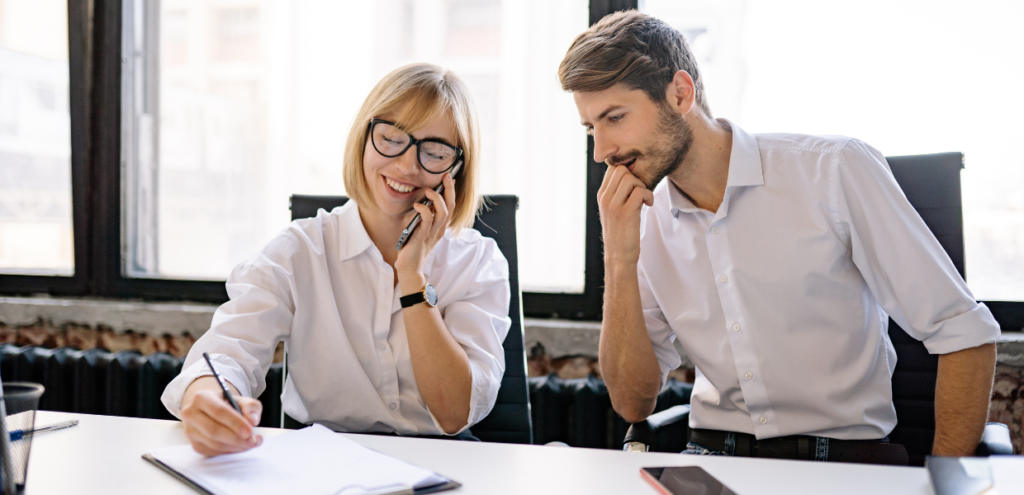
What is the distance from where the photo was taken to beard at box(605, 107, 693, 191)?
1373 mm

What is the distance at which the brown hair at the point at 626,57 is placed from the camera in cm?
134

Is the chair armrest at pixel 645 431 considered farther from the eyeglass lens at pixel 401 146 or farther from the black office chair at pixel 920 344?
the eyeglass lens at pixel 401 146

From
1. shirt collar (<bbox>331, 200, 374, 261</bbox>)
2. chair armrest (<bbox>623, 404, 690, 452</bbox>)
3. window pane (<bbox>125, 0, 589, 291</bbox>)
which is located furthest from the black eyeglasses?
chair armrest (<bbox>623, 404, 690, 452</bbox>)

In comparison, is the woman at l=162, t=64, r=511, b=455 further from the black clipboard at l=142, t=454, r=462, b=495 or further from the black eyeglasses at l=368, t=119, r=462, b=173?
the black clipboard at l=142, t=454, r=462, b=495

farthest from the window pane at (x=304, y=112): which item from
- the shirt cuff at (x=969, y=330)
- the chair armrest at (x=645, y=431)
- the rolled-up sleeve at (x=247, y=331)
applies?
the shirt cuff at (x=969, y=330)

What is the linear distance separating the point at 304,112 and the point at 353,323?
46.6 inches

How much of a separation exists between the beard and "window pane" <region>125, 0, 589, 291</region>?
731 mm

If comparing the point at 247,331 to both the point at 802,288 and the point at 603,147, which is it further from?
the point at 802,288

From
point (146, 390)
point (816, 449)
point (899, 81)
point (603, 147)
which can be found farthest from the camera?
point (146, 390)

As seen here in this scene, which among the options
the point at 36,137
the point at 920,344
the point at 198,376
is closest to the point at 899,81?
the point at 920,344

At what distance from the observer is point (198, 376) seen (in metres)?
1.04

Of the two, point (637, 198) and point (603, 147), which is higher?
point (603, 147)

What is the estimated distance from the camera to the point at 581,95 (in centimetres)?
139

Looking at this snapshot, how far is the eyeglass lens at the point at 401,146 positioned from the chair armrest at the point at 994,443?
1163 millimetres
